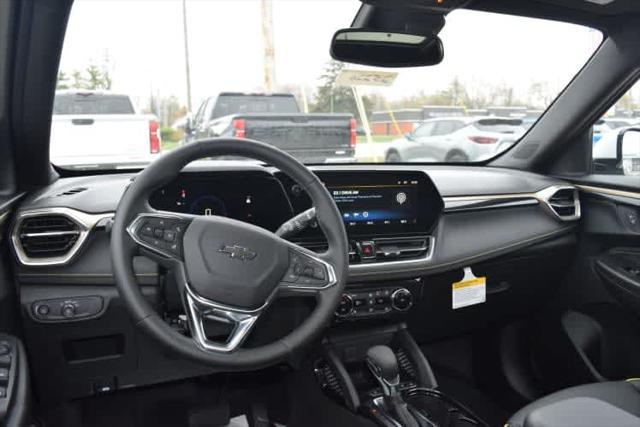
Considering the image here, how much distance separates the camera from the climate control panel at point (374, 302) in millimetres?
2400

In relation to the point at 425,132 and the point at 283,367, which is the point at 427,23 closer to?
the point at 283,367

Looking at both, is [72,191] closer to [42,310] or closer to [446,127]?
[42,310]

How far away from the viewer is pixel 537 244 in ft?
9.12

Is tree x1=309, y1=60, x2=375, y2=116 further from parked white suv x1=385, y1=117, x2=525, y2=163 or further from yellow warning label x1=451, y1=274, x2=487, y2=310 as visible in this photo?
yellow warning label x1=451, y1=274, x2=487, y2=310

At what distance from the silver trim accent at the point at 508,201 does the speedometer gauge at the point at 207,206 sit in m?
1.01

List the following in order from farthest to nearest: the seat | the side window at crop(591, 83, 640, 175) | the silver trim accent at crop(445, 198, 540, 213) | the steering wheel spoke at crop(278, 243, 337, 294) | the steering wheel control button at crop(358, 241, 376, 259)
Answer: the side window at crop(591, 83, 640, 175)
the silver trim accent at crop(445, 198, 540, 213)
the steering wheel control button at crop(358, 241, 376, 259)
the steering wheel spoke at crop(278, 243, 337, 294)
the seat

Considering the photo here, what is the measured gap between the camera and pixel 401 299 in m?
2.48

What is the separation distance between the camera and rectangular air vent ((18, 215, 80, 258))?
1.96 m

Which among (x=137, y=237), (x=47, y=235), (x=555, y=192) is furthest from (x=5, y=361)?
(x=555, y=192)

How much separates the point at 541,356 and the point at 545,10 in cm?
172

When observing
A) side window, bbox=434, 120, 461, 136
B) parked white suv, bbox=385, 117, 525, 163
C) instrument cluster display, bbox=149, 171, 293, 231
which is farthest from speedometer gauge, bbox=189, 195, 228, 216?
side window, bbox=434, 120, 461, 136

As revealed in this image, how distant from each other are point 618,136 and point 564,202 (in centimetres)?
47

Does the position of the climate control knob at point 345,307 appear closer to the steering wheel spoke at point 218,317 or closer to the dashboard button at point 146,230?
the steering wheel spoke at point 218,317

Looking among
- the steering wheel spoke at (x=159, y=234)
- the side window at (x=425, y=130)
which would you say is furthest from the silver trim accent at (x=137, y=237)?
the side window at (x=425, y=130)
